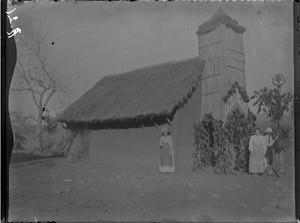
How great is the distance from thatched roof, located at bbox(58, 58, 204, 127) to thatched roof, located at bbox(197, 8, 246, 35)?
0.35 metres

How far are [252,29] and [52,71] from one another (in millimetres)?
2244

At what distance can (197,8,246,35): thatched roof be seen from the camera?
15.4 ft

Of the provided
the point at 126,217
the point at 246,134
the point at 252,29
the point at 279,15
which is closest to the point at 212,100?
the point at 246,134

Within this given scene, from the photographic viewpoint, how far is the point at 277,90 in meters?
4.74

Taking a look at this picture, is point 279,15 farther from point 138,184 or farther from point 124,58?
point 138,184

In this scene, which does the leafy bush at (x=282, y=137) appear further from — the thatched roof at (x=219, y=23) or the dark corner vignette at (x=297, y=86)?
the thatched roof at (x=219, y=23)

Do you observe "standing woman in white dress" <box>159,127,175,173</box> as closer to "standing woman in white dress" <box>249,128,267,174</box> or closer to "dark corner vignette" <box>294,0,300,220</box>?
"standing woman in white dress" <box>249,128,267,174</box>

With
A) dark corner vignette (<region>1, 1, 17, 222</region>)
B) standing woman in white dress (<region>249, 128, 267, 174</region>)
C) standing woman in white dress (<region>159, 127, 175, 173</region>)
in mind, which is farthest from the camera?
standing woman in white dress (<region>249, 128, 267, 174</region>)

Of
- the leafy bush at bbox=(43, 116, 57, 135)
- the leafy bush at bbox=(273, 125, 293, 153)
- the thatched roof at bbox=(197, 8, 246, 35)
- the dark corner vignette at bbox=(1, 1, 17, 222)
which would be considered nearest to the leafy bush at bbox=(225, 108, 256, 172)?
the leafy bush at bbox=(273, 125, 293, 153)

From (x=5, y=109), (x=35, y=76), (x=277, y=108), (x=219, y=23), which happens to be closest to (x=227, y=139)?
(x=277, y=108)

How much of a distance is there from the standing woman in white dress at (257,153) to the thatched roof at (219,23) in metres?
1.15

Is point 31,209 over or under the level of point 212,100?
under

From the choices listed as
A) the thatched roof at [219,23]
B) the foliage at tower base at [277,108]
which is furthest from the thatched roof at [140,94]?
the foliage at tower base at [277,108]

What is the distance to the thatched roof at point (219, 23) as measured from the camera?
469cm
